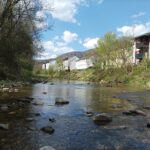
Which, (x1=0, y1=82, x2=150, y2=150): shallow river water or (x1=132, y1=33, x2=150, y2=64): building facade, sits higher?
(x1=132, y1=33, x2=150, y2=64): building facade

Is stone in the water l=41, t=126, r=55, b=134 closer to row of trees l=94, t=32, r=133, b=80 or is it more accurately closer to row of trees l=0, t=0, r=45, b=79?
row of trees l=0, t=0, r=45, b=79

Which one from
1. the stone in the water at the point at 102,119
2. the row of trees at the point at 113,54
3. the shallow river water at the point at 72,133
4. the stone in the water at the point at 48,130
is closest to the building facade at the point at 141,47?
the row of trees at the point at 113,54

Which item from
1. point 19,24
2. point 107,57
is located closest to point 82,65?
point 107,57

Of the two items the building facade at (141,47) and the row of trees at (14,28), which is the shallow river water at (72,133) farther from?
the building facade at (141,47)

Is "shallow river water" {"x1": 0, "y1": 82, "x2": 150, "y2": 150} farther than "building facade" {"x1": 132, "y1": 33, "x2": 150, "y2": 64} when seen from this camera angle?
No

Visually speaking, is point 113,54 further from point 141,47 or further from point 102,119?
point 102,119

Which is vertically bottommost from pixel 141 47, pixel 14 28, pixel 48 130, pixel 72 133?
pixel 72 133

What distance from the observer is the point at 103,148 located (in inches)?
457

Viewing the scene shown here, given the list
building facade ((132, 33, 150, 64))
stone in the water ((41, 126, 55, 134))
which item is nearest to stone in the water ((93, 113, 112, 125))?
stone in the water ((41, 126, 55, 134))

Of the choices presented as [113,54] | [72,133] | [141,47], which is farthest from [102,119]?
[141,47]

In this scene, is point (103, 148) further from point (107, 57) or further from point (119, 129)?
point (107, 57)

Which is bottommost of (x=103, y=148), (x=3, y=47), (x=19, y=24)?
(x=103, y=148)

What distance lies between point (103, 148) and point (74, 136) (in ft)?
6.59

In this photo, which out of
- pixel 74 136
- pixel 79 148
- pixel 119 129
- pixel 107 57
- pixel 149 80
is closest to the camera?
pixel 79 148
